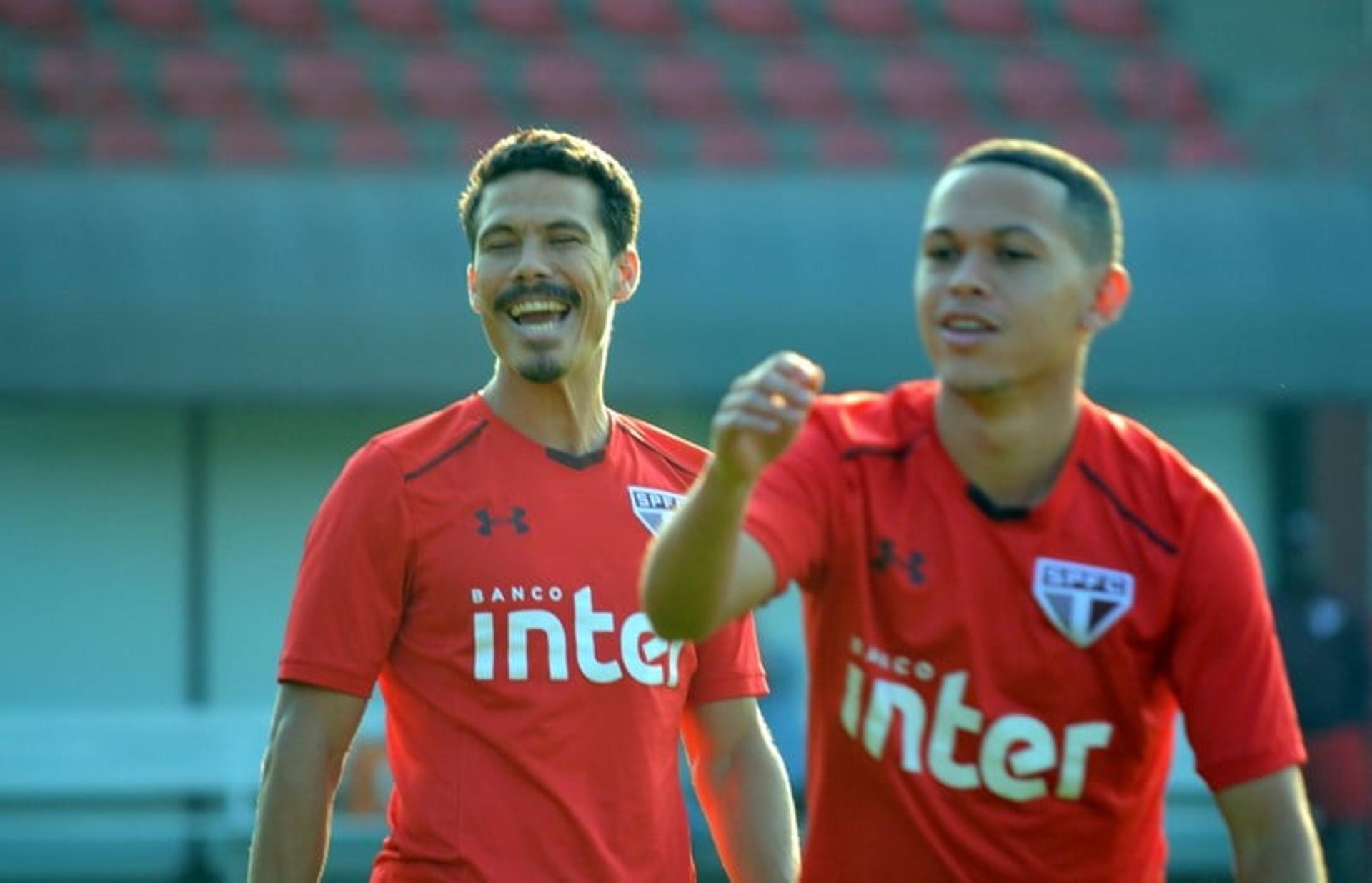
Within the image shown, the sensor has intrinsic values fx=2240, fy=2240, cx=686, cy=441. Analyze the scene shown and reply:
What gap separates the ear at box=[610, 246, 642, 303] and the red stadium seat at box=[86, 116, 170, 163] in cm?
768

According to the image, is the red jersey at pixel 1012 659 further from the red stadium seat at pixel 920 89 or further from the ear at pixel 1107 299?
the red stadium seat at pixel 920 89

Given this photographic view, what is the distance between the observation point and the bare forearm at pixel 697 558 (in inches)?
104

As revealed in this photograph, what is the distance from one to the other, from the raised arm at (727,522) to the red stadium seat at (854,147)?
948 cm

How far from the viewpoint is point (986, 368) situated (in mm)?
2949

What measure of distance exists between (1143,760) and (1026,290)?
65 centimetres

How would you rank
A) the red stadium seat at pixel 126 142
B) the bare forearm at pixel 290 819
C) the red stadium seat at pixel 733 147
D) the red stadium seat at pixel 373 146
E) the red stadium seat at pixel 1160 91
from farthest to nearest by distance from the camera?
the red stadium seat at pixel 1160 91, the red stadium seat at pixel 733 147, the red stadium seat at pixel 373 146, the red stadium seat at pixel 126 142, the bare forearm at pixel 290 819

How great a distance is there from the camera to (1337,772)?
10641mm

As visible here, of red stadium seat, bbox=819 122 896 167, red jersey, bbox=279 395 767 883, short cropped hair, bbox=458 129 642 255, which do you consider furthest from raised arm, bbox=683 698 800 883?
red stadium seat, bbox=819 122 896 167


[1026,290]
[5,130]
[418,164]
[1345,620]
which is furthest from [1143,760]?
[5,130]

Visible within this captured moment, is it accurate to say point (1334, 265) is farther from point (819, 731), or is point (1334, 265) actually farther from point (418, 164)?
point (819, 731)

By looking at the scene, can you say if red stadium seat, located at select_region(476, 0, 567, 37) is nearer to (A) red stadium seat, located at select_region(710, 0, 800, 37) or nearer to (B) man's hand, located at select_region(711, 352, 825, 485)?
(A) red stadium seat, located at select_region(710, 0, 800, 37)

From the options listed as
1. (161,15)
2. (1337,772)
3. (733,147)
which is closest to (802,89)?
(733,147)

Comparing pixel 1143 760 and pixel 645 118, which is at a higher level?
pixel 645 118

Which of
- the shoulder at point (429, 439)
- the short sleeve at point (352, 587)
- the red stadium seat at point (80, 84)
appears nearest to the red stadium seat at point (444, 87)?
the red stadium seat at point (80, 84)
